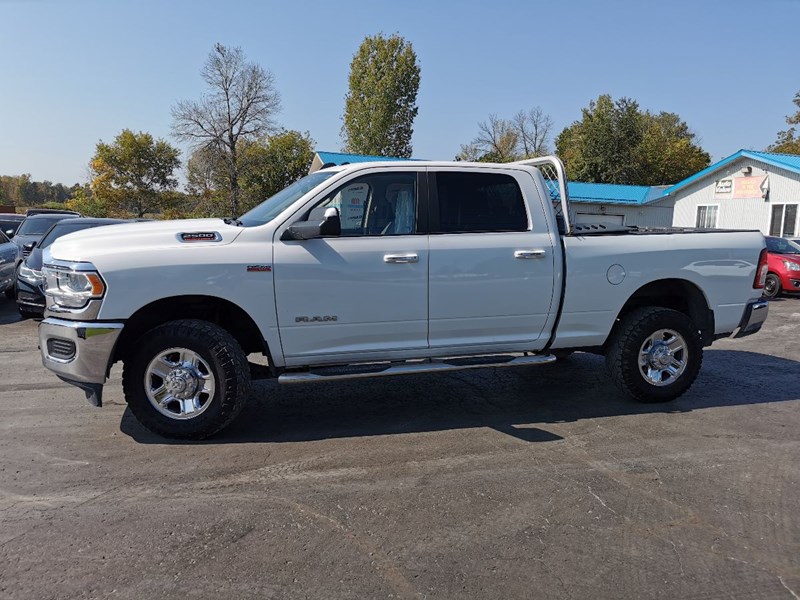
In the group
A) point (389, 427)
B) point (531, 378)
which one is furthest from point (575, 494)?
point (531, 378)

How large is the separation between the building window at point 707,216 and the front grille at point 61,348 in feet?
84.8

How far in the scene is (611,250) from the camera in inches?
209

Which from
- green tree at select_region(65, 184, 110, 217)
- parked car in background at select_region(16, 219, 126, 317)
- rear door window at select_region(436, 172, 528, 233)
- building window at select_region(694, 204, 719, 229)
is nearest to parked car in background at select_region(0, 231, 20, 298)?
parked car in background at select_region(16, 219, 126, 317)

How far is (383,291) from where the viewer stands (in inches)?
187

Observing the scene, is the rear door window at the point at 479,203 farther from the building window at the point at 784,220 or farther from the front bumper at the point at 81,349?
the building window at the point at 784,220

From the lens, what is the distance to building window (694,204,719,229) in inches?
993

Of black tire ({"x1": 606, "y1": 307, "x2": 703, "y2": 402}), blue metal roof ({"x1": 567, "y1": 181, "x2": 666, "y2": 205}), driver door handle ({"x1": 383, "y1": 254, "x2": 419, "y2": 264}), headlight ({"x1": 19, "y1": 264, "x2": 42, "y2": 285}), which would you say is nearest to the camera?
driver door handle ({"x1": 383, "y1": 254, "x2": 419, "y2": 264})

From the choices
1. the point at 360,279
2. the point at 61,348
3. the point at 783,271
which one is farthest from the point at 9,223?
the point at 783,271

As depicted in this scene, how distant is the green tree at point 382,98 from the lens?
4534 cm

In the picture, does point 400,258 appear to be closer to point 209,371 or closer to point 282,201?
point 282,201

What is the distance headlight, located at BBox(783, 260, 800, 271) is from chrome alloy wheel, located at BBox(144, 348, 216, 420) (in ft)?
48.3

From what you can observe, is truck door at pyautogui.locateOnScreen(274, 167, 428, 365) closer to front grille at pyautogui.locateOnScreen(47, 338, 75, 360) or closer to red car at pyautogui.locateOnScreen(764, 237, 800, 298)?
front grille at pyautogui.locateOnScreen(47, 338, 75, 360)

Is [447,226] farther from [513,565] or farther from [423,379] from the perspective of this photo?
[513,565]

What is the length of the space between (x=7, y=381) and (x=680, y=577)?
6.41 meters
